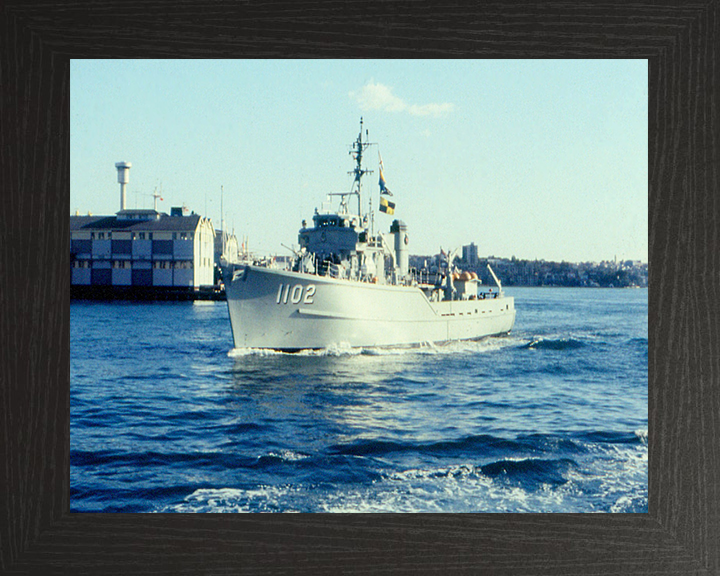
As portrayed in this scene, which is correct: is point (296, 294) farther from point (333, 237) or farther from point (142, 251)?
point (142, 251)

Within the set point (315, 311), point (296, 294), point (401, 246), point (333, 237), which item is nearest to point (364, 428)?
point (315, 311)

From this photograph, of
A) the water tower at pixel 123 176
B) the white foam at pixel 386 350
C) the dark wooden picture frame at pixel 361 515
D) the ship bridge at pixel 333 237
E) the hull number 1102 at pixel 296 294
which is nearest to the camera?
the dark wooden picture frame at pixel 361 515

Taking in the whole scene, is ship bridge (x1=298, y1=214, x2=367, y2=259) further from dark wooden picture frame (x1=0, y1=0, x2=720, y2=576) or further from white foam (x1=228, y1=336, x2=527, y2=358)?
dark wooden picture frame (x1=0, y1=0, x2=720, y2=576)

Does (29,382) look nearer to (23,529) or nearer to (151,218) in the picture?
(23,529)

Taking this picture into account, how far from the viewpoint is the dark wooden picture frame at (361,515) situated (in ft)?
6.19

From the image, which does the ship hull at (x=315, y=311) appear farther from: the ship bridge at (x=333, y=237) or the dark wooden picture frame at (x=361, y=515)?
the dark wooden picture frame at (x=361, y=515)

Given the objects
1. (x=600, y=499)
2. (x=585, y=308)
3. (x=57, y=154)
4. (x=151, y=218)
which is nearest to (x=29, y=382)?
(x=57, y=154)

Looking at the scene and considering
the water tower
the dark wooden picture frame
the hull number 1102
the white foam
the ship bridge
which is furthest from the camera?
the water tower

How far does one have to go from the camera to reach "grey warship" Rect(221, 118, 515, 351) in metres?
7.77

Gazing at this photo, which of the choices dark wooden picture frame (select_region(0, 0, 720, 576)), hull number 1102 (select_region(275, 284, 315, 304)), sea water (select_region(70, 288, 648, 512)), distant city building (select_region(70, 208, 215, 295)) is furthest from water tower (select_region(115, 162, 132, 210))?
dark wooden picture frame (select_region(0, 0, 720, 576))

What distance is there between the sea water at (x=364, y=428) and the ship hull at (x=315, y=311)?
20 centimetres

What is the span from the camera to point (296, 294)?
7.78 meters

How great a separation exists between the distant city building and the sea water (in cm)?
182

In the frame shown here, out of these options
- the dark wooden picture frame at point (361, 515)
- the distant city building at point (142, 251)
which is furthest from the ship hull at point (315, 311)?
the dark wooden picture frame at point (361, 515)
